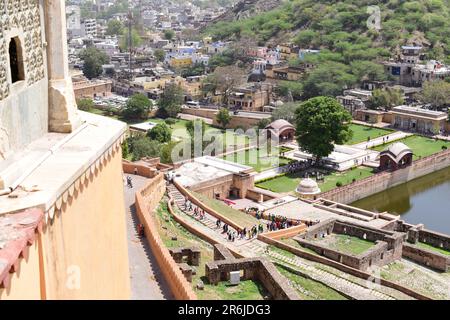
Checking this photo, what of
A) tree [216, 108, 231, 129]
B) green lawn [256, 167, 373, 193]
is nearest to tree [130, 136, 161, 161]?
green lawn [256, 167, 373, 193]

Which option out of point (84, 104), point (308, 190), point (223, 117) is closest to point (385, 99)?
point (223, 117)

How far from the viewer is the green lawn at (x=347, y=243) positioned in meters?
23.4

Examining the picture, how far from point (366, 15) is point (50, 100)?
74.2 m

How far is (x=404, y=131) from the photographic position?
156 feet

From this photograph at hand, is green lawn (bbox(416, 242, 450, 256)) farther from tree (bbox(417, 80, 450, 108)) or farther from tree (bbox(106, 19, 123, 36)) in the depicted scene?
tree (bbox(106, 19, 123, 36))

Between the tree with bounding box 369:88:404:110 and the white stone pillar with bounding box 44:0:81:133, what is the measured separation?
149 ft

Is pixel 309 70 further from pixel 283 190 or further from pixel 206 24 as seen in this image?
pixel 206 24

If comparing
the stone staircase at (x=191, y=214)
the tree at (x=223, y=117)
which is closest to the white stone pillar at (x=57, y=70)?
the stone staircase at (x=191, y=214)

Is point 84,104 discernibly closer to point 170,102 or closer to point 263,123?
point 170,102

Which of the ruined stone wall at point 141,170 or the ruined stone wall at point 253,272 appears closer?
the ruined stone wall at point 253,272

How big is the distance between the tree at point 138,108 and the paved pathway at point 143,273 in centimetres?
3402

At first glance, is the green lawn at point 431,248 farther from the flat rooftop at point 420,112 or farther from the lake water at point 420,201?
the flat rooftop at point 420,112
